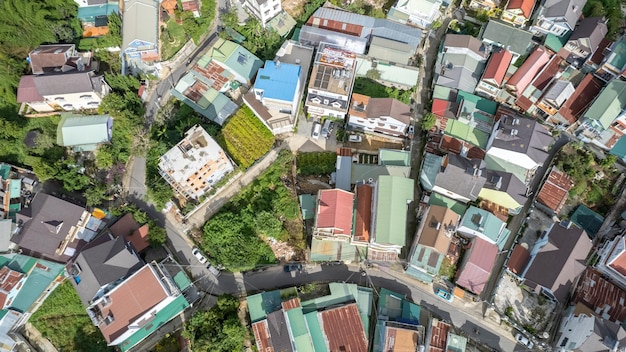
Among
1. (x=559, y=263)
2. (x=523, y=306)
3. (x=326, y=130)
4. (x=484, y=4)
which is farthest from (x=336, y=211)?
(x=484, y=4)

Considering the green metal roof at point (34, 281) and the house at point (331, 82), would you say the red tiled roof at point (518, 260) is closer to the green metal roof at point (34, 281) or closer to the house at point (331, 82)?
the house at point (331, 82)

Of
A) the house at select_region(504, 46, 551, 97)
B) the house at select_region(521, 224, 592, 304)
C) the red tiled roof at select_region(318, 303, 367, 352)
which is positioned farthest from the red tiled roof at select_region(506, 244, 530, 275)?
the house at select_region(504, 46, 551, 97)

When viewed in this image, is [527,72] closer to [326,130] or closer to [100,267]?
[326,130]

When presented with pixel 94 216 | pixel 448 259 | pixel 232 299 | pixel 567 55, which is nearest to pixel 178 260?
pixel 232 299

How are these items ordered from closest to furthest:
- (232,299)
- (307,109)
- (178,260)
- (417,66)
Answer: (232,299), (178,260), (307,109), (417,66)

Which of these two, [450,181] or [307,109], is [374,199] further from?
[307,109]

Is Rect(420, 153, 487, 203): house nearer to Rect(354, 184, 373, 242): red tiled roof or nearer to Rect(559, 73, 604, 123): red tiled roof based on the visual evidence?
Rect(354, 184, 373, 242): red tiled roof
